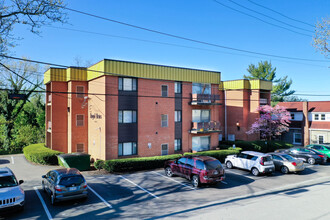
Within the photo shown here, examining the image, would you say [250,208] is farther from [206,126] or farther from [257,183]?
[206,126]

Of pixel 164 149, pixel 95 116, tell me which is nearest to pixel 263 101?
pixel 164 149

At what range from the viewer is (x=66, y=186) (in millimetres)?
11172

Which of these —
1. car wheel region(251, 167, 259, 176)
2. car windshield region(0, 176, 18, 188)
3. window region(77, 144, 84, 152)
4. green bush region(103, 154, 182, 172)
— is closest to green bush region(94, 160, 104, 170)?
green bush region(103, 154, 182, 172)

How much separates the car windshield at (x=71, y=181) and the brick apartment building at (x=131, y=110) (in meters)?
8.25

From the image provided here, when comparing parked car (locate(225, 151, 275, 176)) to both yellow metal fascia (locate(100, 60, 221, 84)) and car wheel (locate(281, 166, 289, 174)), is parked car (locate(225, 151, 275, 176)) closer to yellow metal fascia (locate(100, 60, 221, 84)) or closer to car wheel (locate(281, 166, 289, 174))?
car wheel (locate(281, 166, 289, 174))

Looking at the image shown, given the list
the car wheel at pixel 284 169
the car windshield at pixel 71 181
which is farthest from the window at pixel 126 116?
the car wheel at pixel 284 169

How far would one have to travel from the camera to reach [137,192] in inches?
538

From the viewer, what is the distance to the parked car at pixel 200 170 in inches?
552

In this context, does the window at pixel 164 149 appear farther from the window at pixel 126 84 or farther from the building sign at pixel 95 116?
the building sign at pixel 95 116

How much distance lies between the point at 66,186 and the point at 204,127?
1607 centimetres

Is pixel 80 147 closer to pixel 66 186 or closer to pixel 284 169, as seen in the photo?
pixel 66 186

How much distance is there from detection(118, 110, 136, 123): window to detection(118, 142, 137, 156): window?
2.04m

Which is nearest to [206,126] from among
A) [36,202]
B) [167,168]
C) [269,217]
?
[167,168]

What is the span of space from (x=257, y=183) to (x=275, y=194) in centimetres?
223
